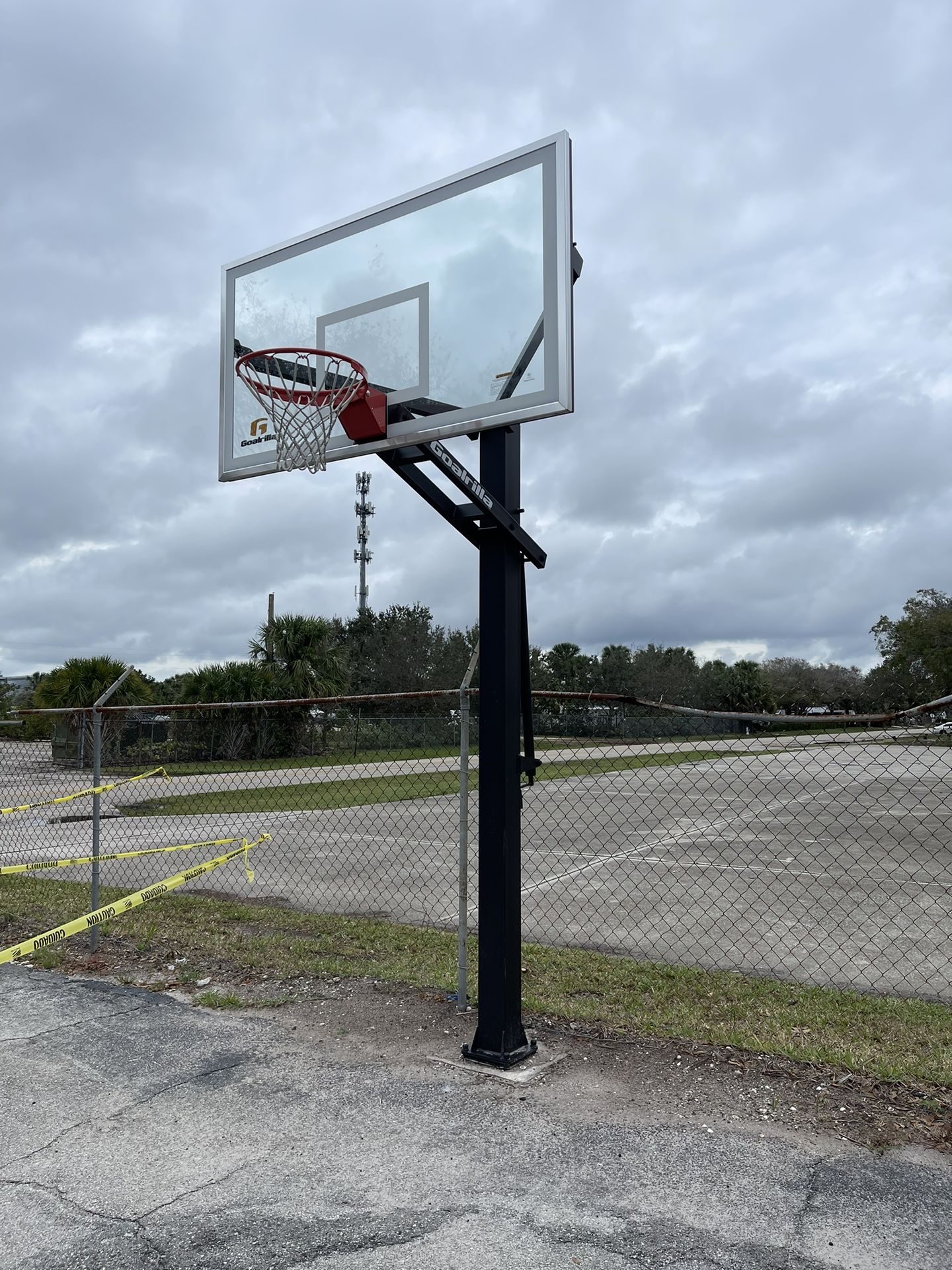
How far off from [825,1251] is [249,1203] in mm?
1889

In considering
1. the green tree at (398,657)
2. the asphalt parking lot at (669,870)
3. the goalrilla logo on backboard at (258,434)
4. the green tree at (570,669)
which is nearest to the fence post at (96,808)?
the goalrilla logo on backboard at (258,434)

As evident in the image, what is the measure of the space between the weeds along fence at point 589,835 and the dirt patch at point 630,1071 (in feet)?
2.61

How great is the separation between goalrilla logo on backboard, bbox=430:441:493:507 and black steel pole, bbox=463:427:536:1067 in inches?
9.0

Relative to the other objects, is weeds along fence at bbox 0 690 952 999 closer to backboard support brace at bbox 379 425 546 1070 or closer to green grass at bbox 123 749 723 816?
green grass at bbox 123 749 723 816

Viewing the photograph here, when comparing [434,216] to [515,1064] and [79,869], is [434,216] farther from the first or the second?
[79,869]

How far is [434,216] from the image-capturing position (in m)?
5.27

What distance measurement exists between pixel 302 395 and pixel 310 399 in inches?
2.6

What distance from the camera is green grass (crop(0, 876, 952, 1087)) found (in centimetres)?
475

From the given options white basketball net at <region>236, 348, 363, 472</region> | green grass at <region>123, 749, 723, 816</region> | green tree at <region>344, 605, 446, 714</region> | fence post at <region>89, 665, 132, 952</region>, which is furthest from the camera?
green tree at <region>344, 605, 446, 714</region>

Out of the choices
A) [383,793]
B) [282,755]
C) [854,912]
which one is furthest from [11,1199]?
[282,755]

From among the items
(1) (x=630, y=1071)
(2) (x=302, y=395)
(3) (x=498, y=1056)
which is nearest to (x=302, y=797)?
(2) (x=302, y=395)

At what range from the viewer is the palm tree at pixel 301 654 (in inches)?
1197

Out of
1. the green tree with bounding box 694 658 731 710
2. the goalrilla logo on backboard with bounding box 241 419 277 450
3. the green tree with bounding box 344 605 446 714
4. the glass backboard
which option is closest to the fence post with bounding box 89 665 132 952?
the goalrilla logo on backboard with bounding box 241 419 277 450

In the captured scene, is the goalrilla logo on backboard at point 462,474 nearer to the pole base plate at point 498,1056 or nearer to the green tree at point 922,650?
the pole base plate at point 498,1056
